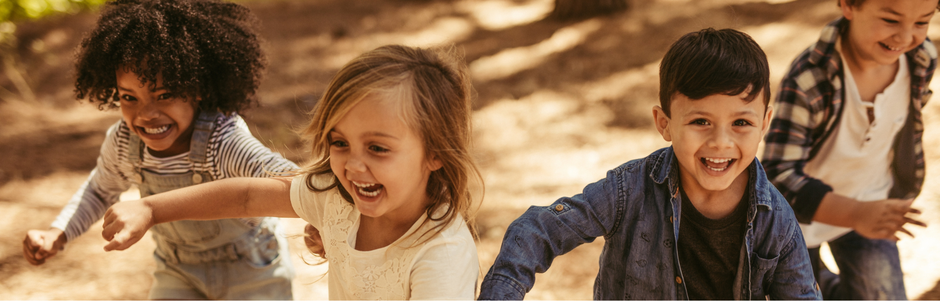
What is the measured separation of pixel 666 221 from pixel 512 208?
2343 millimetres

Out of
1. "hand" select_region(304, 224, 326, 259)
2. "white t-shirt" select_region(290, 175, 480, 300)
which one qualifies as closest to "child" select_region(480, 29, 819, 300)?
"white t-shirt" select_region(290, 175, 480, 300)

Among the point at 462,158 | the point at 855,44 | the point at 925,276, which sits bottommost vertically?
the point at 925,276

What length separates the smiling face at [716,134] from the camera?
176 centimetres

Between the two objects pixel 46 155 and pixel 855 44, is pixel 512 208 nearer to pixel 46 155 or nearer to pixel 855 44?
pixel 855 44

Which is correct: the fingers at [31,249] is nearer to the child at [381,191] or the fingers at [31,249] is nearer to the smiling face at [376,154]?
the child at [381,191]

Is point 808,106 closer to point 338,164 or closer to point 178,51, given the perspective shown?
point 338,164

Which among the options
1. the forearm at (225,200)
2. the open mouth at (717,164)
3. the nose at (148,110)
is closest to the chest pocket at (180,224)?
the nose at (148,110)

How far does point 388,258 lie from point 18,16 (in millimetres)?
7833

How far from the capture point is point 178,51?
2.49 metres

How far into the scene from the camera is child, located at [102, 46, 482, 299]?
1.72 meters

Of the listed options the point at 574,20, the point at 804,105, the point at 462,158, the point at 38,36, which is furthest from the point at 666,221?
the point at 38,36

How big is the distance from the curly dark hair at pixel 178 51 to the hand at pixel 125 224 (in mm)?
644

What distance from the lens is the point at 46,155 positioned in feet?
16.9

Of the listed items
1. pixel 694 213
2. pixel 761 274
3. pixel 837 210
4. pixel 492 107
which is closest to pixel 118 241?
pixel 694 213
